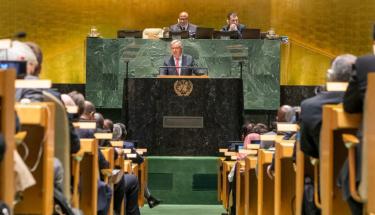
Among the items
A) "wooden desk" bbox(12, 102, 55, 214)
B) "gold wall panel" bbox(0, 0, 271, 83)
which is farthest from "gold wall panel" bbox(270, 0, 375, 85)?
"wooden desk" bbox(12, 102, 55, 214)

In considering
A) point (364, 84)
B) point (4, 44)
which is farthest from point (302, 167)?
point (4, 44)

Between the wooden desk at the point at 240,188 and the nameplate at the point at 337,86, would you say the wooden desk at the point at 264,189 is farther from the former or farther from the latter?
the nameplate at the point at 337,86

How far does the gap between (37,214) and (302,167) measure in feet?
6.46

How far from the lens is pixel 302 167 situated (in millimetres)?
6883

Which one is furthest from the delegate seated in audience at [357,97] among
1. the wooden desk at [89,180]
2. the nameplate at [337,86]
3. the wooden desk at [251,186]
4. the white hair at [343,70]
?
the wooden desk at [251,186]

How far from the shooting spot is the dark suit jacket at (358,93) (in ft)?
18.0

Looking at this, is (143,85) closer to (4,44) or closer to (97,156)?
(97,156)

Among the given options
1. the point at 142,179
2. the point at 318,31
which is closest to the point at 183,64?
the point at 142,179

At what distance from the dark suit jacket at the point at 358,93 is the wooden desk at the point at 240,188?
481cm

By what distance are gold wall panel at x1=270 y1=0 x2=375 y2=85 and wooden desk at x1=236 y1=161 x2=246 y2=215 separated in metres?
8.36

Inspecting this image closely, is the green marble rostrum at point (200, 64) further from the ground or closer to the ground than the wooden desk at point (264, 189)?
further from the ground

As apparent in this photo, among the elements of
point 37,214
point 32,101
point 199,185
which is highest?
point 32,101

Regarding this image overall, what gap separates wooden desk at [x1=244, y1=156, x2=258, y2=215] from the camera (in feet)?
30.6

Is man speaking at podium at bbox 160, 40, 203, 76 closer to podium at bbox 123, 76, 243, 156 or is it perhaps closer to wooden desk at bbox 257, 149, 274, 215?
podium at bbox 123, 76, 243, 156
